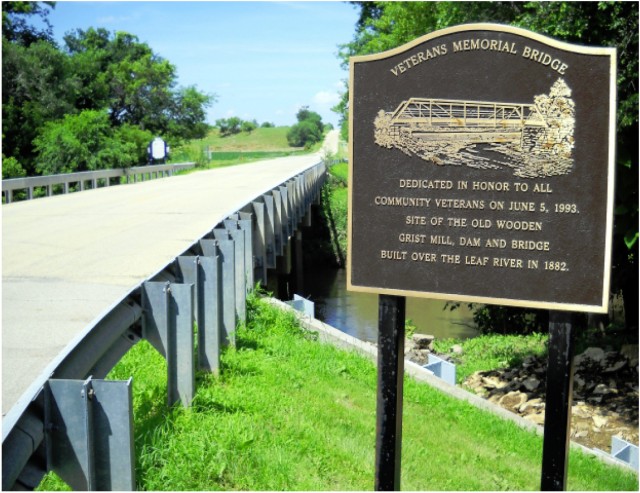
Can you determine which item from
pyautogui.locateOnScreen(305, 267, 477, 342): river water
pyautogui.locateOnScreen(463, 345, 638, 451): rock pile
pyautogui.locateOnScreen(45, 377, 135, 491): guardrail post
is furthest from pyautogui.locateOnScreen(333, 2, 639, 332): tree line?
pyautogui.locateOnScreen(305, 267, 477, 342): river water

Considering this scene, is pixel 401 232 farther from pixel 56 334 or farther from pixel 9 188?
pixel 9 188

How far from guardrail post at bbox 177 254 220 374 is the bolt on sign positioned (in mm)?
1903

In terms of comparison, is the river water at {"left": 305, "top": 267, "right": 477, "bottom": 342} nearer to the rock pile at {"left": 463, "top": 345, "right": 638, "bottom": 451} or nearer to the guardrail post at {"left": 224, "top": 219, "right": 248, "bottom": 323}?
the rock pile at {"left": 463, "top": 345, "right": 638, "bottom": 451}

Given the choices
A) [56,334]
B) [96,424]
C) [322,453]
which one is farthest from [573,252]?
[56,334]

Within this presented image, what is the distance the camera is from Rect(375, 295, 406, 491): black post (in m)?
5.32

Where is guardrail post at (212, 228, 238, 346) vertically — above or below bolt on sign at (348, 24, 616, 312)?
below

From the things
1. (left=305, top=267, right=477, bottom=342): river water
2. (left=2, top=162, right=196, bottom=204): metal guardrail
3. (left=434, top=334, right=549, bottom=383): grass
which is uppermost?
(left=2, top=162, right=196, bottom=204): metal guardrail

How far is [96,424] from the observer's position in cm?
429

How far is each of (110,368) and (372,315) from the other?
22327mm

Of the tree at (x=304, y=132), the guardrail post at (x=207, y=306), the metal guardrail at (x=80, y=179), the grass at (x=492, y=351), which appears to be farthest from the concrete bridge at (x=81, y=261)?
the tree at (x=304, y=132)

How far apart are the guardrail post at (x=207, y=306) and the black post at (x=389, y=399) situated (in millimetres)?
2059

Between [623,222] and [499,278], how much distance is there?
7636 millimetres

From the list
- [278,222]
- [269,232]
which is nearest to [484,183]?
[269,232]

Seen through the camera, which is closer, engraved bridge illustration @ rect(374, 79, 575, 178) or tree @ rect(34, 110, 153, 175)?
engraved bridge illustration @ rect(374, 79, 575, 178)
